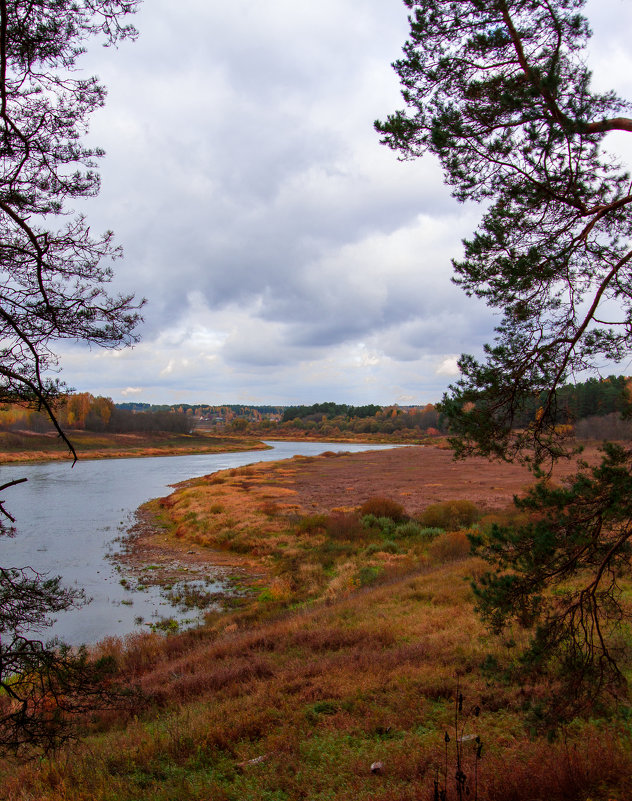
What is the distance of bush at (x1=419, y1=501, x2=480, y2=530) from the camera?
23.5 meters

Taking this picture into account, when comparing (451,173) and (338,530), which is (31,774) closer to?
(451,173)

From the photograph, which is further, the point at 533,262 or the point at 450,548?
the point at 450,548

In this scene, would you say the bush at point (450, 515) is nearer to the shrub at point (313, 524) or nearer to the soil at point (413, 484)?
the soil at point (413, 484)

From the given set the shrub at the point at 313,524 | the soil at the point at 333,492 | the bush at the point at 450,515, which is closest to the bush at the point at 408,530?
the bush at the point at 450,515

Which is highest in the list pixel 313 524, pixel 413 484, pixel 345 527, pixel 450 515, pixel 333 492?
pixel 450 515

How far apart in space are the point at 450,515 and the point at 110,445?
90.7 metres

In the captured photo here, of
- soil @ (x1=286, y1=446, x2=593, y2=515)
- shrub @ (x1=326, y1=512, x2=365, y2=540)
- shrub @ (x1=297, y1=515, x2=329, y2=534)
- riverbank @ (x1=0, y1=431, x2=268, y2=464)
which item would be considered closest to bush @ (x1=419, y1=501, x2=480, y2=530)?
soil @ (x1=286, y1=446, x2=593, y2=515)

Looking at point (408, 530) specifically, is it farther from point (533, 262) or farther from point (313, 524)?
point (533, 262)

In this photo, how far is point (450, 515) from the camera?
79.0ft

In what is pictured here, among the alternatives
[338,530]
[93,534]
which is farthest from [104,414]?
[338,530]

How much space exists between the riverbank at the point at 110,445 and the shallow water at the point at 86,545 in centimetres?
2088

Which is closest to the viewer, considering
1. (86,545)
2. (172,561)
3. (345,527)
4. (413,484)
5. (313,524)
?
(172,561)

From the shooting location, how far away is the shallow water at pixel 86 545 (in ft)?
47.0

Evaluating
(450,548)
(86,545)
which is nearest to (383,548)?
(450,548)
